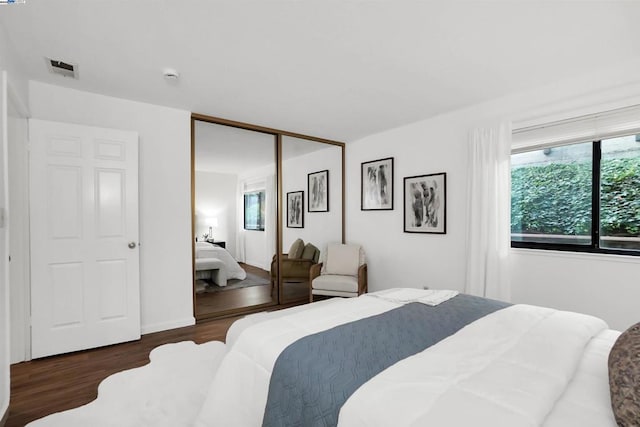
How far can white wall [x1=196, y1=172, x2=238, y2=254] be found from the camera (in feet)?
12.7

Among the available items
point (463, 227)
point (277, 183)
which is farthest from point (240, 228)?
point (463, 227)

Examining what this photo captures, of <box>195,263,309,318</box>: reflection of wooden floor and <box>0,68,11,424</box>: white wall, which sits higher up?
<box>0,68,11,424</box>: white wall

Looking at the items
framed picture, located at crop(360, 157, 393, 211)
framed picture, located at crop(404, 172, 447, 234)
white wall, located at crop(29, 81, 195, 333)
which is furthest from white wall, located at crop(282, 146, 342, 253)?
white wall, located at crop(29, 81, 195, 333)

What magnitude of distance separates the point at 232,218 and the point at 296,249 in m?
1.08

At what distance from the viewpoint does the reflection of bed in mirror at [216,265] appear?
3924 millimetres

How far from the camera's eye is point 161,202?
3512 millimetres

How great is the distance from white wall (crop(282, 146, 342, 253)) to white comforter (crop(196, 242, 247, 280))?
0.71 m

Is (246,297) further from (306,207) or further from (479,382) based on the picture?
(479,382)

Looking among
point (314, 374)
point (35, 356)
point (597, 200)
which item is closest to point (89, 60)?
point (35, 356)

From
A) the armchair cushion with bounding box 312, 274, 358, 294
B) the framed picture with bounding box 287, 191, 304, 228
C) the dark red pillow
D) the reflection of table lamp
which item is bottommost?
the armchair cushion with bounding box 312, 274, 358, 294

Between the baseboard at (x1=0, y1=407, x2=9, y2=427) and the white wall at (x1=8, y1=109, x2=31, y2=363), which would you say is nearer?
the baseboard at (x1=0, y1=407, x2=9, y2=427)

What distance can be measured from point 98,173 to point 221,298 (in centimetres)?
207

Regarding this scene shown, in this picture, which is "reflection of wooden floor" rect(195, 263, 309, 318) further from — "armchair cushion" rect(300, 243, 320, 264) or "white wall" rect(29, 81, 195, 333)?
"armchair cushion" rect(300, 243, 320, 264)

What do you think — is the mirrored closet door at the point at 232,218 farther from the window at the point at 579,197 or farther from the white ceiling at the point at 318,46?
the window at the point at 579,197
